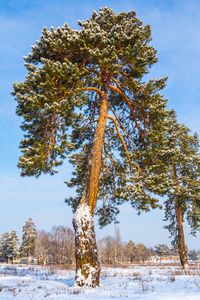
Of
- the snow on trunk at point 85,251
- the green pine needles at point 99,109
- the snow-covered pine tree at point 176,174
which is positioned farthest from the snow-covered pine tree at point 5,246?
the snow on trunk at point 85,251

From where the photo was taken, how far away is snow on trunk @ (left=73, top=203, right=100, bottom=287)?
25.2 ft

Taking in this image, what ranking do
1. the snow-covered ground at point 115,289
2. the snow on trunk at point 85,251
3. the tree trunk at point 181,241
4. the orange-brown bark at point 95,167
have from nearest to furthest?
the snow-covered ground at point 115,289 → the snow on trunk at point 85,251 → the orange-brown bark at point 95,167 → the tree trunk at point 181,241

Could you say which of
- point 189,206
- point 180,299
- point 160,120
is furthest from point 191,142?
point 180,299

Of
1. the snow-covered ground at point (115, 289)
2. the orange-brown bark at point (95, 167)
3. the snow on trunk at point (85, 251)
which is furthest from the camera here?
the orange-brown bark at point (95, 167)

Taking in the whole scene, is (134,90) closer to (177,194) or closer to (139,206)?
(139,206)

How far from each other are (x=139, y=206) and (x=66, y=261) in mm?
68422

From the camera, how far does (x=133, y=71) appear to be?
11797mm

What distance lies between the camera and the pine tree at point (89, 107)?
8617 mm

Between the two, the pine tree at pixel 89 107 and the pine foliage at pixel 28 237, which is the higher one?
the pine tree at pixel 89 107

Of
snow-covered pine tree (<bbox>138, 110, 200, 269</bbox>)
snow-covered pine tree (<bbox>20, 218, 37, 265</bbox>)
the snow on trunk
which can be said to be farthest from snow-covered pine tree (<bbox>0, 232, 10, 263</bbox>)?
the snow on trunk

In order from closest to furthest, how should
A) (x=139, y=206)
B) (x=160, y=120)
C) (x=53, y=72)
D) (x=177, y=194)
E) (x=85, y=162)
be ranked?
(x=53, y=72) → (x=139, y=206) → (x=160, y=120) → (x=85, y=162) → (x=177, y=194)

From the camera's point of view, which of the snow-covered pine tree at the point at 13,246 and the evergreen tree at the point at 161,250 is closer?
the snow-covered pine tree at the point at 13,246

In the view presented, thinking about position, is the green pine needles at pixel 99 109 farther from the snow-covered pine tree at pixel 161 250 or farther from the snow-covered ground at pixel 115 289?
the snow-covered pine tree at pixel 161 250

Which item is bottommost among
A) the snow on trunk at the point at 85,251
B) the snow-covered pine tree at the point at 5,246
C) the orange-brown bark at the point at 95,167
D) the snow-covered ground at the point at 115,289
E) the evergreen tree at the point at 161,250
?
the evergreen tree at the point at 161,250
